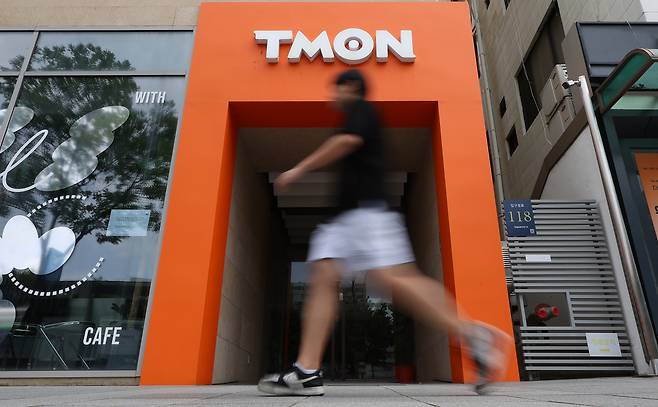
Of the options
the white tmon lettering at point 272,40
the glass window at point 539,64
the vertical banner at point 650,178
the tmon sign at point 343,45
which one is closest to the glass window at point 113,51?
the white tmon lettering at point 272,40

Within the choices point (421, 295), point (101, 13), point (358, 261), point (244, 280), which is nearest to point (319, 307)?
point (358, 261)

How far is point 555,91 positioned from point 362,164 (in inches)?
266

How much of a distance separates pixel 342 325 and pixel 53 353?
7.79 meters

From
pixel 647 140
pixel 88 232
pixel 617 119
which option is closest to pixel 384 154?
pixel 88 232

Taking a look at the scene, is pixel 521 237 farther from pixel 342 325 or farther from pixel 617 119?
pixel 342 325

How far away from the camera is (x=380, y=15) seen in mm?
6848

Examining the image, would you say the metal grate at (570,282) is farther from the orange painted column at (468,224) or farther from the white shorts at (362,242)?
the white shorts at (362,242)

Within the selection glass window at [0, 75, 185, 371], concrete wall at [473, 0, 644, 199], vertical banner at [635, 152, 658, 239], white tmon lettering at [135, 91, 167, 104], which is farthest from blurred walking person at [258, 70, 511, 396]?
concrete wall at [473, 0, 644, 199]

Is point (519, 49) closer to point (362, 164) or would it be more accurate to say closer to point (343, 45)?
point (343, 45)

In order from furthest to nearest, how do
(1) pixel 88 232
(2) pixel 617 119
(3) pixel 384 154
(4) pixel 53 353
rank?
(2) pixel 617 119, (1) pixel 88 232, (4) pixel 53 353, (3) pixel 384 154

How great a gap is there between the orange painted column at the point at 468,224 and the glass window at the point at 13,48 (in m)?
6.20

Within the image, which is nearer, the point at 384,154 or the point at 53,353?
the point at 384,154

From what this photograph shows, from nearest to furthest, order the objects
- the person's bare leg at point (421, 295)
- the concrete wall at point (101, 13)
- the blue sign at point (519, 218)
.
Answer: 1. the person's bare leg at point (421, 295)
2. the blue sign at point (519, 218)
3. the concrete wall at point (101, 13)

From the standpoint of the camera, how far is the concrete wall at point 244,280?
6.52 m
